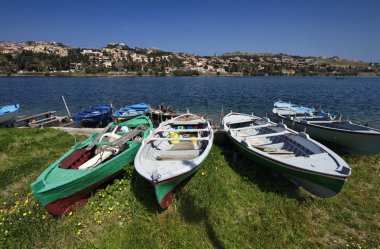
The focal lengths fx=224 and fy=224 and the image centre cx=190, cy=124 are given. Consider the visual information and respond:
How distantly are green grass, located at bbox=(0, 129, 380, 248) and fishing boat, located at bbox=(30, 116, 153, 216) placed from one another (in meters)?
0.36

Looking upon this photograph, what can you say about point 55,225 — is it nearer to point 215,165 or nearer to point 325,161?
point 215,165

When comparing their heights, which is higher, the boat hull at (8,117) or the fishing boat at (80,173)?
the fishing boat at (80,173)

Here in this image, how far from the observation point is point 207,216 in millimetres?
6293

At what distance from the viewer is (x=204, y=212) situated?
21.1 ft

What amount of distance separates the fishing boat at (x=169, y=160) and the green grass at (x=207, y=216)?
75 cm

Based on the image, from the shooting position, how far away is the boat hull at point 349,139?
31.1 feet

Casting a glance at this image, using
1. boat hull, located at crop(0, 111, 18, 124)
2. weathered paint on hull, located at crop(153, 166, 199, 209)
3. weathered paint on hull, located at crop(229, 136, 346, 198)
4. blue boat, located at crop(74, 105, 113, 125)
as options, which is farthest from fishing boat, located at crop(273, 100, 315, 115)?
boat hull, located at crop(0, 111, 18, 124)

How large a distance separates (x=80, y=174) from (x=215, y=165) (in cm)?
513

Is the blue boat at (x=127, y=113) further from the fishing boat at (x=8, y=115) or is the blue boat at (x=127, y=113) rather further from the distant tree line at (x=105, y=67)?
the distant tree line at (x=105, y=67)

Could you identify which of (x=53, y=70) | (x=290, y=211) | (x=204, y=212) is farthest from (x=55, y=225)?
(x=53, y=70)

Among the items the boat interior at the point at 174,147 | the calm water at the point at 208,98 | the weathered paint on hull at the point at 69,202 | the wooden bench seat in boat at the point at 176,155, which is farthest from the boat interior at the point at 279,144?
the calm water at the point at 208,98

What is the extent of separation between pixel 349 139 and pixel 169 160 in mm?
8404

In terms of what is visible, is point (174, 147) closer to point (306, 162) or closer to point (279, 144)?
point (279, 144)

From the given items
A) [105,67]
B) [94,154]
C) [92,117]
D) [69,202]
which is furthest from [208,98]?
[105,67]
